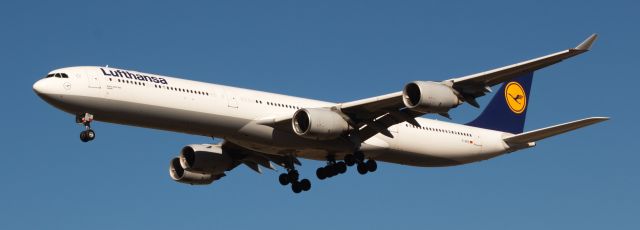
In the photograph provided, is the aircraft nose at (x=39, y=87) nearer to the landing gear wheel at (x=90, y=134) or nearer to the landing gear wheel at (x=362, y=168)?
the landing gear wheel at (x=90, y=134)

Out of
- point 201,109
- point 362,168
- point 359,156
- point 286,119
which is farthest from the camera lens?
point 362,168

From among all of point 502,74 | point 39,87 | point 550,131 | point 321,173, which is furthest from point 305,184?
point 39,87

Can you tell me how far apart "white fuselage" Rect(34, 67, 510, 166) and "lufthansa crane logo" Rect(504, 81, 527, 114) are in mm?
9125

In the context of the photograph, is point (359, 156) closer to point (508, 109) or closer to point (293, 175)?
point (293, 175)

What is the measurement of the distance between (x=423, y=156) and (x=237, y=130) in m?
9.65

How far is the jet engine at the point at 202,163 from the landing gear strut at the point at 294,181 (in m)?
2.67

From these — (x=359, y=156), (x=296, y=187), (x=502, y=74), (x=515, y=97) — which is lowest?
(x=296, y=187)

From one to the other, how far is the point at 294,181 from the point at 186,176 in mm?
5319

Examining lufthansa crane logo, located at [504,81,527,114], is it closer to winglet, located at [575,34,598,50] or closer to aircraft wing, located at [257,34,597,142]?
aircraft wing, located at [257,34,597,142]

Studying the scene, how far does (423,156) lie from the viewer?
5162 cm

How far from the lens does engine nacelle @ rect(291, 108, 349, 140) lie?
4572cm

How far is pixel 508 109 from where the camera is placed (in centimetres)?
5819

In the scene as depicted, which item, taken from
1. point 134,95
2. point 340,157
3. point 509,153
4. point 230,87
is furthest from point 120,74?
point 509,153

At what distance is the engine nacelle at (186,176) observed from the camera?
53781 mm
